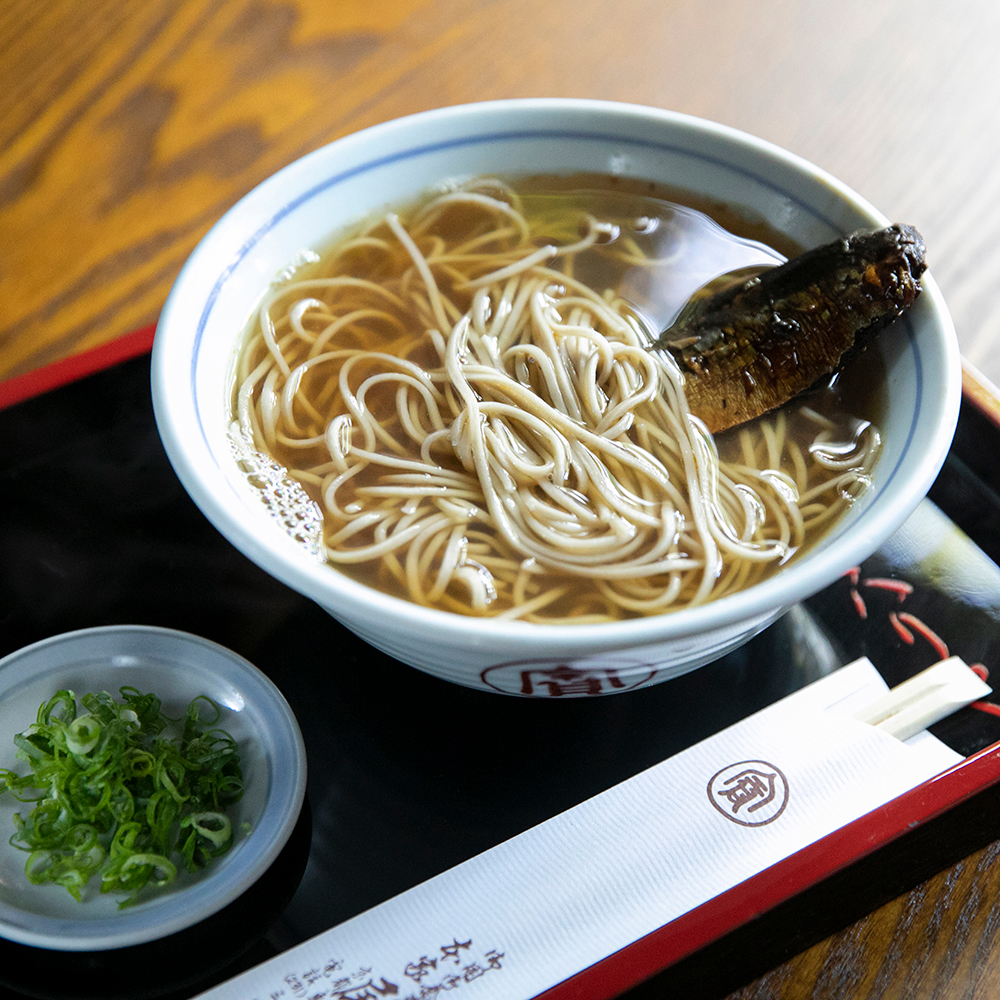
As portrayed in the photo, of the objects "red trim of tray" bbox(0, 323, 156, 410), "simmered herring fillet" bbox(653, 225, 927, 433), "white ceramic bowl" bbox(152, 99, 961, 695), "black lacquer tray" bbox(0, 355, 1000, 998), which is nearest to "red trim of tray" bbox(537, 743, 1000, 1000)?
"black lacquer tray" bbox(0, 355, 1000, 998)

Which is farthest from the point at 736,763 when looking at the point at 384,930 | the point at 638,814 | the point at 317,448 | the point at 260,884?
the point at 317,448

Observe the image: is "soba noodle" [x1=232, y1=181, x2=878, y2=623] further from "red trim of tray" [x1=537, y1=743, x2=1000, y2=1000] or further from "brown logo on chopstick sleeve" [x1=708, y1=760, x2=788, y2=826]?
"red trim of tray" [x1=537, y1=743, x2=1000, y2=1000]

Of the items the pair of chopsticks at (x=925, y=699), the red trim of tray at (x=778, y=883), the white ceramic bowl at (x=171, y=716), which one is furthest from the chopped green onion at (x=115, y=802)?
the pair of chopsticks at (x=925, y=699)

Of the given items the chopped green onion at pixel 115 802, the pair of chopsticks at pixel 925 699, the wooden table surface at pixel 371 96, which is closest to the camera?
the chopped green onion at pixel 115 802

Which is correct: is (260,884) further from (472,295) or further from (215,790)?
(472,295)

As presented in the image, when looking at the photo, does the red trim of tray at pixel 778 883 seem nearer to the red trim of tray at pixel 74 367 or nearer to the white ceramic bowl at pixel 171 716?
the white ceramic bowl at pixel 171 716

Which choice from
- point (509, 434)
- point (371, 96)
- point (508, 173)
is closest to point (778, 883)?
point (509, 434)

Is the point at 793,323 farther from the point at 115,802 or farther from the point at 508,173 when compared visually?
the point at 115,802
